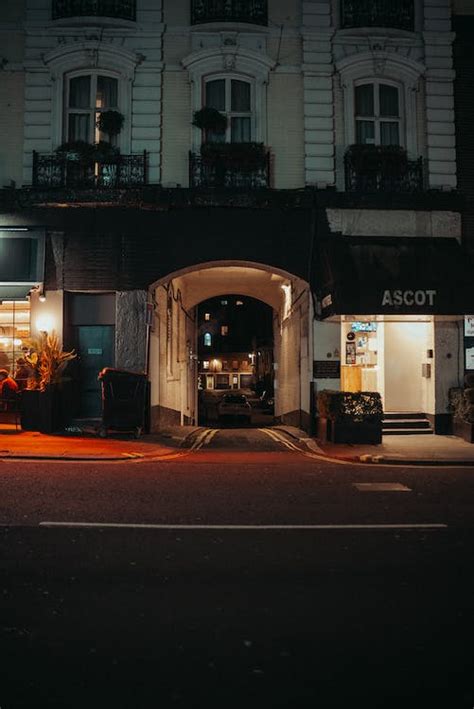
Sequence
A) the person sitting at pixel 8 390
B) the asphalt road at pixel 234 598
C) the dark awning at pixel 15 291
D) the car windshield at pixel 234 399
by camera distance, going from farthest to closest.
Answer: the car windshield at pixel 234 399, the dark awning at pixel 15 291, the person sitting at pixel 8 390, the asphalt road at pixel 234 598

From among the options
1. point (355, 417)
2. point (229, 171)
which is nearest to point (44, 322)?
point (229, 171)

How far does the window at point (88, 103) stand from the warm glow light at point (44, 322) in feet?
15.5

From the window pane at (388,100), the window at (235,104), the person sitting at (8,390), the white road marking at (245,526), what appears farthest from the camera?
the window pane at (388,100)

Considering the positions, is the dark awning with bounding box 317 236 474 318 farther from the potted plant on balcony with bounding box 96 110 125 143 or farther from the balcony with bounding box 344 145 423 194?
the potted plant on balcony with bounding box 96 110 125 143

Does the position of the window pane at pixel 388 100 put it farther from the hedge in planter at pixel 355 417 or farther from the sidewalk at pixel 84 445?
the sidewalk at pixel 84 445

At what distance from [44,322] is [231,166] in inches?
248

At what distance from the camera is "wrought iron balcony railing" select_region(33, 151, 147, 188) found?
1636cm

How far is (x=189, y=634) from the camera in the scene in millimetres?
4031

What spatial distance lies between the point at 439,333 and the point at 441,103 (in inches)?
242

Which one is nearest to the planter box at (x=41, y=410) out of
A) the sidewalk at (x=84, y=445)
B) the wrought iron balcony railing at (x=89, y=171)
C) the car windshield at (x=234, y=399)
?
the sidewalk at (x=84, y=445)

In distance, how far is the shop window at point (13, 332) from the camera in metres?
16.7

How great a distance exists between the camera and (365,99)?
56.7 ft

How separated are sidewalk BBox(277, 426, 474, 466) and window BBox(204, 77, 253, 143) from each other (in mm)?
8172

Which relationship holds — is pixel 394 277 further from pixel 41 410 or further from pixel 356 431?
pixel 41 410
